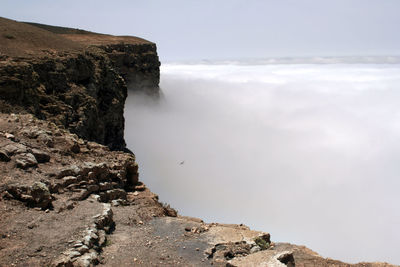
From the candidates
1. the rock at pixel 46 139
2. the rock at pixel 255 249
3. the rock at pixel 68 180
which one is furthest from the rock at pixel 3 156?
the rock at pixel 255 249

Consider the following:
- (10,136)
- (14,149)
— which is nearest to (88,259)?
(14,149)

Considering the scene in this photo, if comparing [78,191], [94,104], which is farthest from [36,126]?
[94,104]

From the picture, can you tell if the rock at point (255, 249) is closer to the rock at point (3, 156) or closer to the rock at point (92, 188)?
the rock at point (92, 188)

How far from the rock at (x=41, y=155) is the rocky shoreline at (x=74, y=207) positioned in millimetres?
35

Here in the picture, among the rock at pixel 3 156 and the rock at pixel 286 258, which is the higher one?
the rock at pixel 3 156

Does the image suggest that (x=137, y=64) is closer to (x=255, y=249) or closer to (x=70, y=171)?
(x=70, y=171)

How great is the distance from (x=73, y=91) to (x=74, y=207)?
1307 cm

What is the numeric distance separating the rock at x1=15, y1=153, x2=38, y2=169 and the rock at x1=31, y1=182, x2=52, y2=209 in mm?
1238

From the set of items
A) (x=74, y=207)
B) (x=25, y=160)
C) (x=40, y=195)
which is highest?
(x=25, y=160)

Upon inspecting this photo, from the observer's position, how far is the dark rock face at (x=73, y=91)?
1825cm

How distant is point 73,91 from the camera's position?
878 inches

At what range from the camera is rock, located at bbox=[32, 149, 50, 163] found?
12469 mm

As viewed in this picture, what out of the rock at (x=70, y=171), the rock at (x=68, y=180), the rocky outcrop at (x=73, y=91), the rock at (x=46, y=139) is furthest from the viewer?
the rocky outcrop at (x=73, y=91)

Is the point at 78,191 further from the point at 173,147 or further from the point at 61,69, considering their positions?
the point at 173,147
